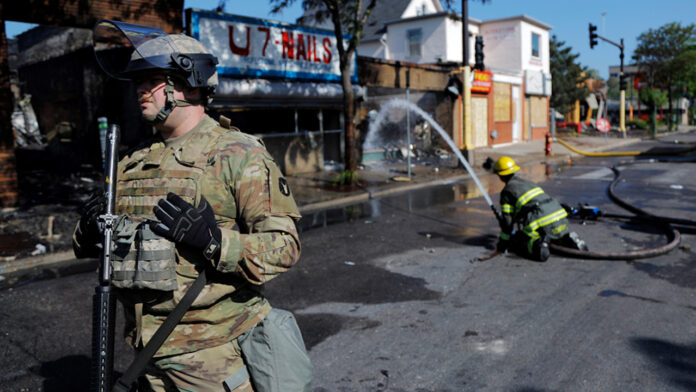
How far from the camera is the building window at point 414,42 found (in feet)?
100

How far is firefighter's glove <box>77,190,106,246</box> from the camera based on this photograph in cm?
207

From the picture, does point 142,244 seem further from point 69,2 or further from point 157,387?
point 69,2

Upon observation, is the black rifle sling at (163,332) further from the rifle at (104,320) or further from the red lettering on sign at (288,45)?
the red lettering on sign at (288,45)

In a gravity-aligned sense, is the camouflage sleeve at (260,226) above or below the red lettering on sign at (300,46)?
below

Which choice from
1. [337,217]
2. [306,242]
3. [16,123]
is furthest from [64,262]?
[16,123]

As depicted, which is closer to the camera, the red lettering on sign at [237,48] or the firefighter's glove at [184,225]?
the firefighter's glove at [184,225]

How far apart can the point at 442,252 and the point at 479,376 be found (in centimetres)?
383

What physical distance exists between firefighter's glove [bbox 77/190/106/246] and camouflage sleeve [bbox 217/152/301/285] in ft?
1.69

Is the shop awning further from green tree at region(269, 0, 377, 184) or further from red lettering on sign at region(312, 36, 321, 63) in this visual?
green tree at region(269, 0, 377, 184)

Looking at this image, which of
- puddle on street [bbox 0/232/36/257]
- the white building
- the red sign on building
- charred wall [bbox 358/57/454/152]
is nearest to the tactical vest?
puddle on street [bbox 0/232/36/257]

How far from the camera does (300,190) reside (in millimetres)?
14367

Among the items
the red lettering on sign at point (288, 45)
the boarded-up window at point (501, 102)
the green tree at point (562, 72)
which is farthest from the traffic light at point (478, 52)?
the green tree at point (562, 72)

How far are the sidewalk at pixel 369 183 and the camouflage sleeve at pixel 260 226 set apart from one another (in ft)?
21.6

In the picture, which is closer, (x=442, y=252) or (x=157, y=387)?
(x=157, y=387)
